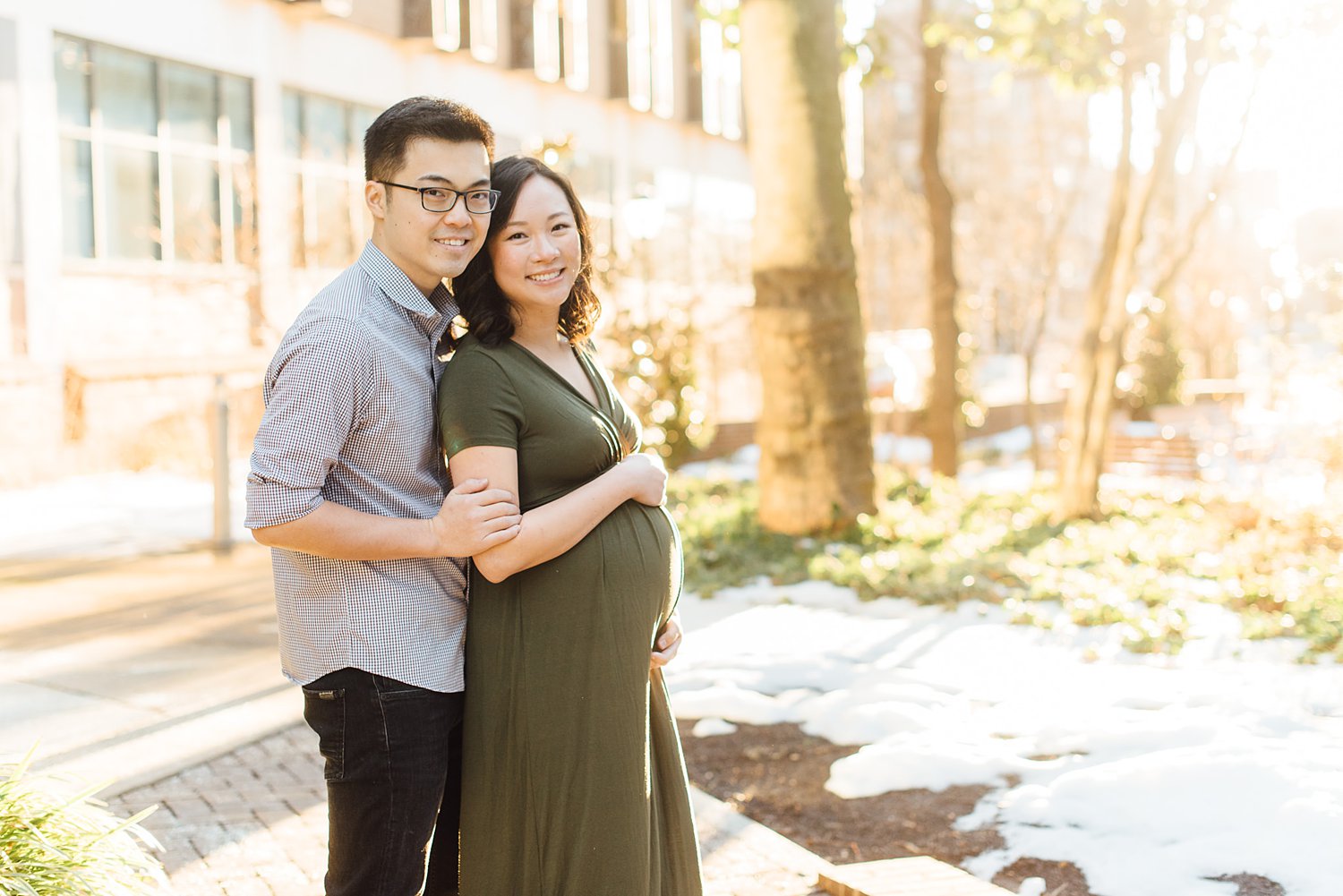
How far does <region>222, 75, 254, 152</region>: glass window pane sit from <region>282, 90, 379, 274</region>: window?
718 millimetres

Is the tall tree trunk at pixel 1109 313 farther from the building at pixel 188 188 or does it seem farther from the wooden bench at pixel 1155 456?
the building at pixel 188 188

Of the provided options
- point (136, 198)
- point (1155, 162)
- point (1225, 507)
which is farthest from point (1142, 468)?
point (136, 198)

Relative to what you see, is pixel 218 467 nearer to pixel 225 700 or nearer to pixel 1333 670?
pixel 225 700

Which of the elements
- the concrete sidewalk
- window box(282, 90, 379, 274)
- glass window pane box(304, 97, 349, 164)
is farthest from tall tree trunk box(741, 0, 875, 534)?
glass window pane box(304, 97, 349, 164)

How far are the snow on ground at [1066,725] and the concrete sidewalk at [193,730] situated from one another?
0.90m

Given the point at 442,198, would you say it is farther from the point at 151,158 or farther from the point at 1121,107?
the point at 151,158

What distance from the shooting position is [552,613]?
2.75 m

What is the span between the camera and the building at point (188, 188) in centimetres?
1578

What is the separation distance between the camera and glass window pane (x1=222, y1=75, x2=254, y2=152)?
19.2m

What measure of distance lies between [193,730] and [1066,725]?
11.5ft

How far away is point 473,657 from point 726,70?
3412cm

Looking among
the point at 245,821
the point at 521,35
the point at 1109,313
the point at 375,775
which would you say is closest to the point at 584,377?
the point at 375,775

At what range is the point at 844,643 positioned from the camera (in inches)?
281

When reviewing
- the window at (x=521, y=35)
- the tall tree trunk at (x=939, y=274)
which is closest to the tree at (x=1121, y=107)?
the tall tree trunk at (x=939, y=274)
